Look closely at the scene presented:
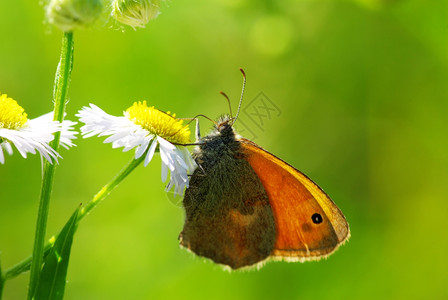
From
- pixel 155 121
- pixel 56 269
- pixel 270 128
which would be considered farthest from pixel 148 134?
pixel 270 128

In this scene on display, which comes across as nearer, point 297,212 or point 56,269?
point 56,269

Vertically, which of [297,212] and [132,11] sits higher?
[132,11]

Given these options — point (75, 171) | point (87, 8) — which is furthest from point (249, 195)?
point (75, 171)

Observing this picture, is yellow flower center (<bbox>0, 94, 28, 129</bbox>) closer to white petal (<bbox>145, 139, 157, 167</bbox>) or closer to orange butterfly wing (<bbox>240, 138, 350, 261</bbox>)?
white petal (<bbox>145, 139, 157, 167</bbox>)

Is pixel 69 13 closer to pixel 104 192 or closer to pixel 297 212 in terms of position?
pixel 104 192

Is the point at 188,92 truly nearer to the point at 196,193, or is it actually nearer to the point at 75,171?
the point at 75,171

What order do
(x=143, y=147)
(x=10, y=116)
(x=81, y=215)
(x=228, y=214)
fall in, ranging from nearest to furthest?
(x=81, y=215)
(x=10, y=116)
(x=143, y=147)
(x=228, y=214)

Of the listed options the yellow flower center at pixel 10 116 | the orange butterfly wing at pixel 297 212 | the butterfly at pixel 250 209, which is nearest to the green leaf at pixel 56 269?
the yellow flower center at pixel 10 116
